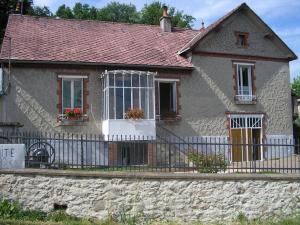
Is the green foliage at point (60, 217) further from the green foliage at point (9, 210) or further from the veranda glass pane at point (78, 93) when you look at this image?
the veranda glass pane at point (78, 93)

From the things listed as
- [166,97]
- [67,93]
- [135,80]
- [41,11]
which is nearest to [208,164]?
[135,80]

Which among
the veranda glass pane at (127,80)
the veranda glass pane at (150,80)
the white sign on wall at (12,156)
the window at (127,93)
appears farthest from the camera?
the veranda glass pane at (150,80)

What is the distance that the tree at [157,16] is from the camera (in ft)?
140

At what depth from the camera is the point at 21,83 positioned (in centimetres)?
1762

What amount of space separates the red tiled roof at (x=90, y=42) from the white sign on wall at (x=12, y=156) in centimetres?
863

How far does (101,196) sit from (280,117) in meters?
15.3

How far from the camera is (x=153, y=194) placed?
9.57m

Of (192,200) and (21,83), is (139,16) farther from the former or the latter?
(192,200)

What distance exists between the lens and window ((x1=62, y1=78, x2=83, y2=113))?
1848 centimetres

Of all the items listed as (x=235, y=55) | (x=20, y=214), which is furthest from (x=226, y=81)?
(x=20, y=214)

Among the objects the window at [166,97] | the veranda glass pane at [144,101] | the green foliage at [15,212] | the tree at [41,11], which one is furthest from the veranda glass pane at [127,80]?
the tree at [41,11]

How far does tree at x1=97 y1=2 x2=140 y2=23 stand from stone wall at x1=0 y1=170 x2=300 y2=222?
39.5 metres

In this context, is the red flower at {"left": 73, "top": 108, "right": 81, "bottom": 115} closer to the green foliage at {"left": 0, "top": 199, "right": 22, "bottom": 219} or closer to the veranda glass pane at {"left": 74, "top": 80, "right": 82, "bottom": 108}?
the veranda glass pane at {"left": 74, "top": 80, "right": 82, "bottom": 108}

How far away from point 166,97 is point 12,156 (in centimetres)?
1191
